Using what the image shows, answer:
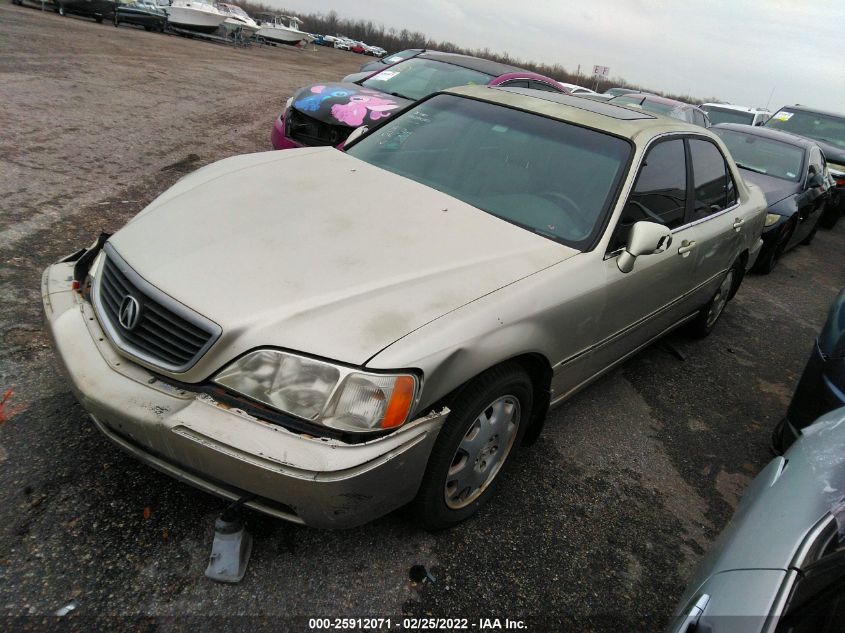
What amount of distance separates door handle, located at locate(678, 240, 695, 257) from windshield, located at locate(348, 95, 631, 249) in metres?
0.69

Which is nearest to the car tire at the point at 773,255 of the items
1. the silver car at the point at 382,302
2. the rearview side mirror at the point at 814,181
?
the rearview side mirror at the point at 814,181

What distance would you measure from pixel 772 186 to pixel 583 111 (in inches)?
193

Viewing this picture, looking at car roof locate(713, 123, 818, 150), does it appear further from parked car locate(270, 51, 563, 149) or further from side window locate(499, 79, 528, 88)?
side window locate(499, 79, 528, 88)

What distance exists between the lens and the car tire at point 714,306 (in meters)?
4.36

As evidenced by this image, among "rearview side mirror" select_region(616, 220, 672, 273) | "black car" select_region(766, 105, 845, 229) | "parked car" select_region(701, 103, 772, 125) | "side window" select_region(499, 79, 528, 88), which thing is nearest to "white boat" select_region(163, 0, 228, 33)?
"parked car" select_region(701, 103, 772, 125)

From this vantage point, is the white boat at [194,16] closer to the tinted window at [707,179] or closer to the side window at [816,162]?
the side window at [816,162]

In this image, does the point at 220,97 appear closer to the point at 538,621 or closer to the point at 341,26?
the point at 538,621

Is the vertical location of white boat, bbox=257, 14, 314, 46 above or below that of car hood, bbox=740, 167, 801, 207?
above

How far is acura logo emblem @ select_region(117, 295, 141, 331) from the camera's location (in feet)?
6.34

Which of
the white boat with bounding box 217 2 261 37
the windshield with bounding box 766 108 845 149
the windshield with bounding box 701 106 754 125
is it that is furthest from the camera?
the white boat with bounding box 217 2 261 37

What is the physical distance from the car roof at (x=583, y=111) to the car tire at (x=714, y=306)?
4.44 ft

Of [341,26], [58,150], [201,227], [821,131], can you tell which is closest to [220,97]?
[58,150]

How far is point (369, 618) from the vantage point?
1.91m

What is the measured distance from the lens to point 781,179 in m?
7.09
